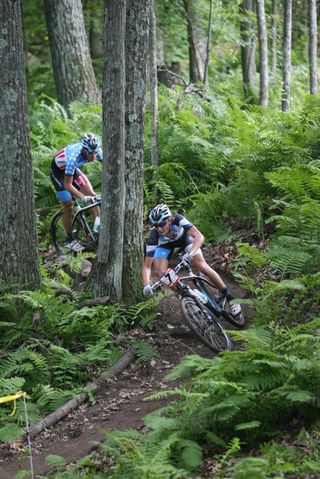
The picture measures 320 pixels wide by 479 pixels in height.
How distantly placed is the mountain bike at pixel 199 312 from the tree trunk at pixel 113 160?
1.03 metres

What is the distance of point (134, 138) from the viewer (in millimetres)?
10406

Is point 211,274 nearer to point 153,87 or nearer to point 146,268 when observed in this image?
point 146,268

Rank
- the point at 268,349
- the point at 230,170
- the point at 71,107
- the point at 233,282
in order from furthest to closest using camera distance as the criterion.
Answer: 1. the point at 71,107
2. the point at 230,170
3. the point at 233,282
4. the point at 268,349

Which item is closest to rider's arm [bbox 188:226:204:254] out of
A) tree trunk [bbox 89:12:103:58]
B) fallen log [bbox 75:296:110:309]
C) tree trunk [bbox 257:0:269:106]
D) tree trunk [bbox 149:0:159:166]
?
fallen log [bbox 75:296:110:309]

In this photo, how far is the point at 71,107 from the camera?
672 inches

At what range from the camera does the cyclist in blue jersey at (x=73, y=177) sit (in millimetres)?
12103

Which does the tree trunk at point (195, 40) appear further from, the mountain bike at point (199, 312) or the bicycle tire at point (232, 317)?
the mountain bike at point (199, 312)

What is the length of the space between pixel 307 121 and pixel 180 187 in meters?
2.69

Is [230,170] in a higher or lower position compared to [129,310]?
higher

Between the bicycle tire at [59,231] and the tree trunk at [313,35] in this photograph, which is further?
the tree trunk at [313,35]

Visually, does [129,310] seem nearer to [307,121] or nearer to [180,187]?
[180,187]

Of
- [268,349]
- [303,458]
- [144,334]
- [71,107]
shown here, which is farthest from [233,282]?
[71,107]

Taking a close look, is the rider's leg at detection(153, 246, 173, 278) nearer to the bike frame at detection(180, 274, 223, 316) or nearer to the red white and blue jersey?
the bike frame at detection(180, 274, 223, 316)

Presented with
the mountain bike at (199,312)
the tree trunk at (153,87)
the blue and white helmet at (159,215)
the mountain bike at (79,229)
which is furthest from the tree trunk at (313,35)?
the mountain bike at (199,312)
